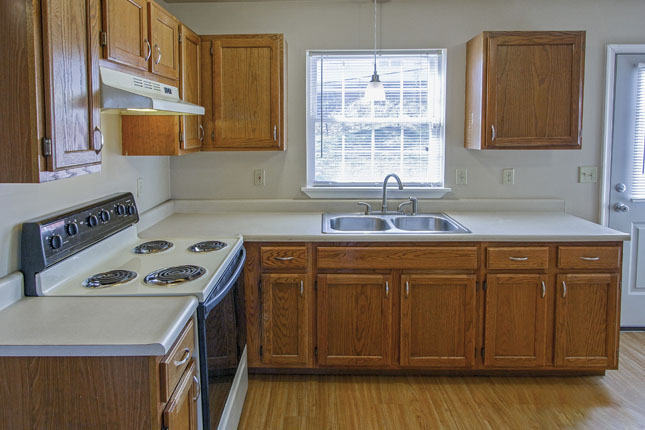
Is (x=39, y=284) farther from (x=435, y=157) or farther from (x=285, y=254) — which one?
(x=435, y=157)

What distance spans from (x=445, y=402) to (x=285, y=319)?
91 centimetres

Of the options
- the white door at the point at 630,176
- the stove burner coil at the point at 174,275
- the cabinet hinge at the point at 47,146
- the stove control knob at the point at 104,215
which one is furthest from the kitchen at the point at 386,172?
the cabinet hinge at the point at 47,146

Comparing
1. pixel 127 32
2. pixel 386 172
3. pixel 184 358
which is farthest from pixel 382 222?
pixel 184 358

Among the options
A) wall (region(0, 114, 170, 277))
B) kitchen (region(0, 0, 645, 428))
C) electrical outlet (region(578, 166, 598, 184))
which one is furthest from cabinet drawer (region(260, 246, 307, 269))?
electrical outlet (region(578, 166, 598, 184))

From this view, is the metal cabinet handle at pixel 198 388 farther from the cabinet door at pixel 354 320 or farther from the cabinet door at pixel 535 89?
the cabinet door at pixel 535 89

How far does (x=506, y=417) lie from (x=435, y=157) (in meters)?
1.67

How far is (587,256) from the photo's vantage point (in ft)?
9.88

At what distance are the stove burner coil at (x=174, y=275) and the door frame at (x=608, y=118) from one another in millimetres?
2764

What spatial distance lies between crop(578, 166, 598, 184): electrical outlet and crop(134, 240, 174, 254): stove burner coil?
2.60m

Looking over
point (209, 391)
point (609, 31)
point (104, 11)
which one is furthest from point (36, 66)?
point (609, 31)

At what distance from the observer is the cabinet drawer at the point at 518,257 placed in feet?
9.85

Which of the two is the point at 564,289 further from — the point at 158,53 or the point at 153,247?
the point at 158,53

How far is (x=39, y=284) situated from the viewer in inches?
76.9

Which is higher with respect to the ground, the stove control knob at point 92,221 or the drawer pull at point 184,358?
the stove control knob at point 92,221
